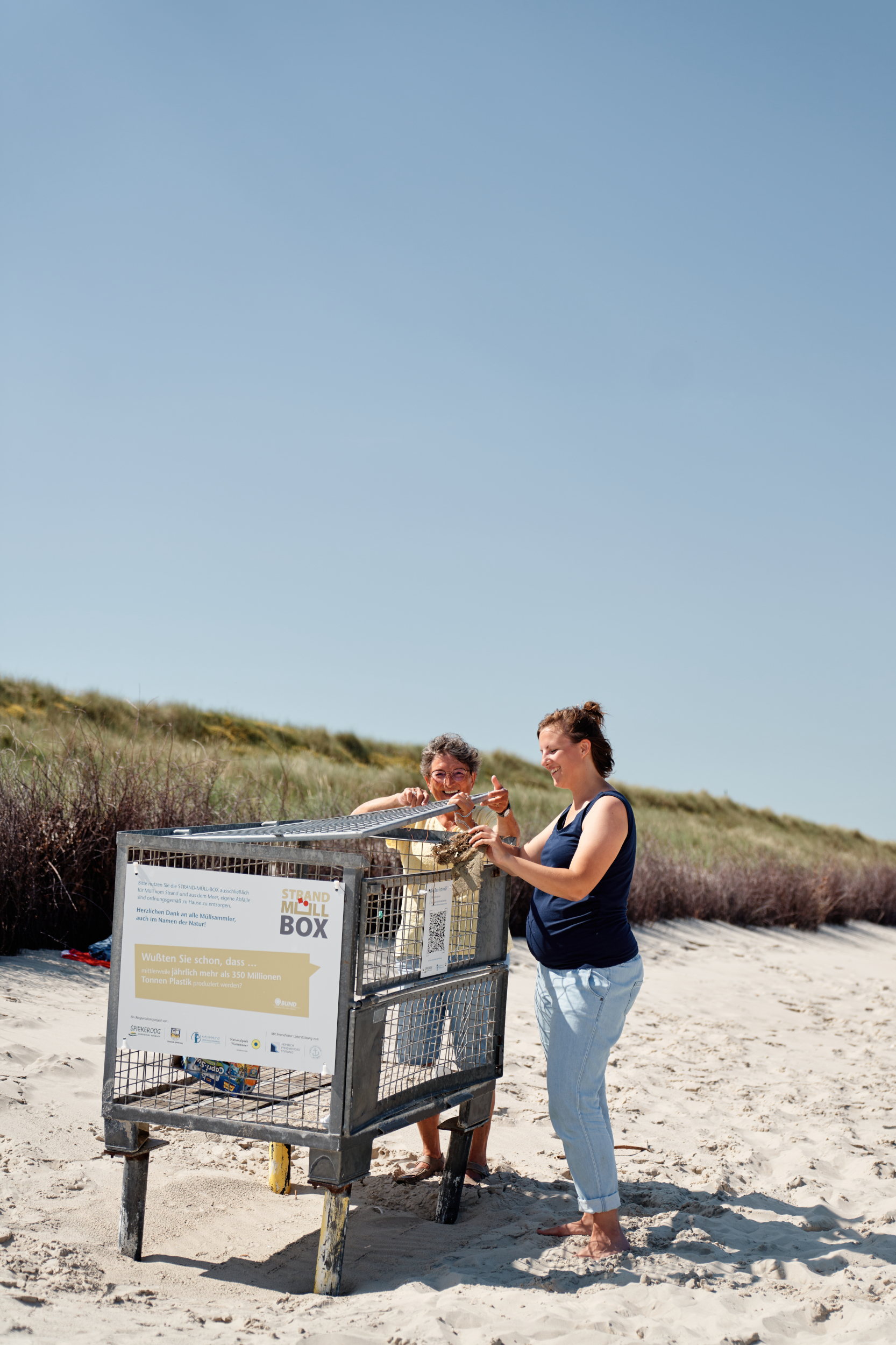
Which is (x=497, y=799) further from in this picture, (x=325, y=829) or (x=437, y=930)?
(x=325, y=829)

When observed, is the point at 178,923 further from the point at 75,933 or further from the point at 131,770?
the point at 131,770

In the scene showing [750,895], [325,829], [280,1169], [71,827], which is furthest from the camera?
[750,895]

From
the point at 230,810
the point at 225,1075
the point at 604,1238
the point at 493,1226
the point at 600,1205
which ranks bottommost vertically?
the point at 493,1226

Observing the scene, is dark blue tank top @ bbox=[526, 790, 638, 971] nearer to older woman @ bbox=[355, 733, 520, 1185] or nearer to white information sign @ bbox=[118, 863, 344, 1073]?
older woman @ bbox=[355, 733, 520, 1185]

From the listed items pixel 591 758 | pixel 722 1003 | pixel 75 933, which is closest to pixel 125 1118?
pixel 591 758

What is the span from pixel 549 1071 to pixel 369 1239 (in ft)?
3.58

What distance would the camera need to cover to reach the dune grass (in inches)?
351

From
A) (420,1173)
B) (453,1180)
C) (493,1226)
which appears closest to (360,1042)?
(453,1180)

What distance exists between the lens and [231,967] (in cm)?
381

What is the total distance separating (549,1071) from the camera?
4.15 metres

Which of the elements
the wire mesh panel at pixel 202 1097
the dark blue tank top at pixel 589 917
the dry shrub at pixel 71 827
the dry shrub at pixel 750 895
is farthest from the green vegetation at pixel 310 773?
the dark blue tank top at pixel 589 917

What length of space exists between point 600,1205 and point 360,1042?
121 centimetres

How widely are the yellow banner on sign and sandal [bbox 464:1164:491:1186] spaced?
1853 mm

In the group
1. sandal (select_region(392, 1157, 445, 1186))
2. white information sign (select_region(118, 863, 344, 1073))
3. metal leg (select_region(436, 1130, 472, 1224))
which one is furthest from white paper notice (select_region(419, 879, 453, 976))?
sandal (select_region(392, 1157, 445, 1186))
